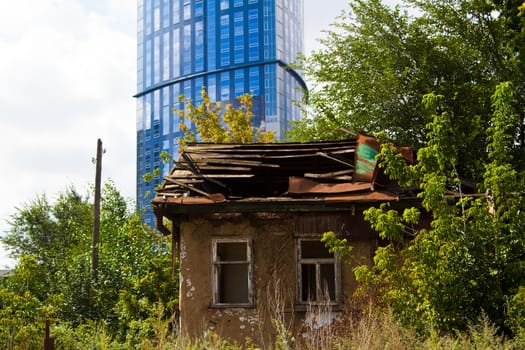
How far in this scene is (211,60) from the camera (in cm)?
10544

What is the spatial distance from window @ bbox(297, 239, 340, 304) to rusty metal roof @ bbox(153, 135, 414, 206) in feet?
3.68

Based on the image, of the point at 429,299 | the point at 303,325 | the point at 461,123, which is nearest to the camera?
the point at 429,299

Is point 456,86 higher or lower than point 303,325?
higher

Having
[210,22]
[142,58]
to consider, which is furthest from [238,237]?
[142,58]

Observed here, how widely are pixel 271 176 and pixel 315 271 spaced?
264 cm

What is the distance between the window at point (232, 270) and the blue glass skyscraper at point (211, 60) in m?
77.9

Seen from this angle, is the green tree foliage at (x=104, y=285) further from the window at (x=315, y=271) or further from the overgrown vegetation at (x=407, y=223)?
the window at (x=315, y=271)

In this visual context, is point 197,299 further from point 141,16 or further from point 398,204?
point 141,16

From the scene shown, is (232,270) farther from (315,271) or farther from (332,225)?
(332,225)

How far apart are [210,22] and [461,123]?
85710 millimetres

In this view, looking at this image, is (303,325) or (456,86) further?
(456,86)

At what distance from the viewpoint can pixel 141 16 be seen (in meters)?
120

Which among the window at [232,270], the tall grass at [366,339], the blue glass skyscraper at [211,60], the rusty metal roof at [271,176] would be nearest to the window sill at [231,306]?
the window at [232,270]

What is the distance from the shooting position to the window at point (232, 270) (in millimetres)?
14852
